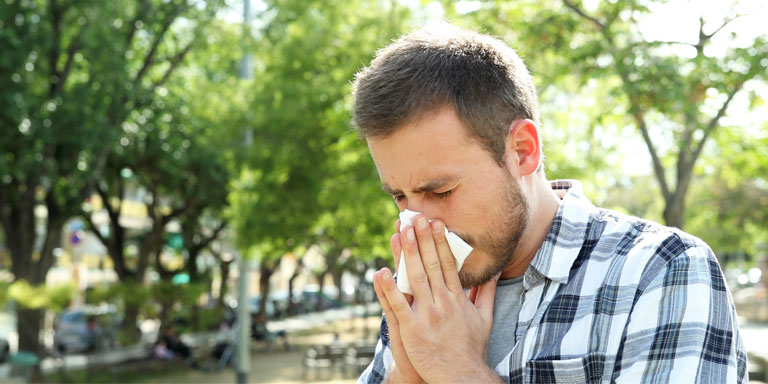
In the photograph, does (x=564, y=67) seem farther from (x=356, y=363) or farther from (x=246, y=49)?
(x=356, y=363)

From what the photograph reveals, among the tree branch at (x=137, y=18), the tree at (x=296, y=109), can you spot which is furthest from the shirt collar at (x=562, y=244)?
the tree branch at (x=137, y=18)

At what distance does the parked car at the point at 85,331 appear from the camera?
952 inches

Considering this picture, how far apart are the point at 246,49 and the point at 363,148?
3346 mm

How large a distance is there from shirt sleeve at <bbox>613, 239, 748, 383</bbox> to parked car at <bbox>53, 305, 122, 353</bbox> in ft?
78.8

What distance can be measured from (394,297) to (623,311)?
53cm

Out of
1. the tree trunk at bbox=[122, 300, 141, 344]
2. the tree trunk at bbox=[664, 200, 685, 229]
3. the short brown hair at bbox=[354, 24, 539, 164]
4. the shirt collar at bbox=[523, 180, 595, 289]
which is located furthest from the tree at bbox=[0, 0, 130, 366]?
the shirt collar at bbox=[523, 180, 595, 289]

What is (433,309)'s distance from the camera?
1906mm

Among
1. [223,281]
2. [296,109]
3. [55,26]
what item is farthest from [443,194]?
[223,281]

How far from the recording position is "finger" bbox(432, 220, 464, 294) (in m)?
1.92

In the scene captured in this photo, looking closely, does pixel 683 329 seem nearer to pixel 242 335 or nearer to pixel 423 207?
pixel 423 207

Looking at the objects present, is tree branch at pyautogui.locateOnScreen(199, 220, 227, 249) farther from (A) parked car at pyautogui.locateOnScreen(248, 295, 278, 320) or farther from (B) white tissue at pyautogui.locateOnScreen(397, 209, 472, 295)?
(B) white tissue at pyautogui.locateOnScreen(397, 209, 472, 295)

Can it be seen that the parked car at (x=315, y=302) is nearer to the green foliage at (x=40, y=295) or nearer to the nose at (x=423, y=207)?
the green foliage at (x=40, y=295)

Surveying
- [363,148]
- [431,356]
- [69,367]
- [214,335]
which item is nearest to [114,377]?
[69,367]

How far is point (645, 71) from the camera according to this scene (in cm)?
773
